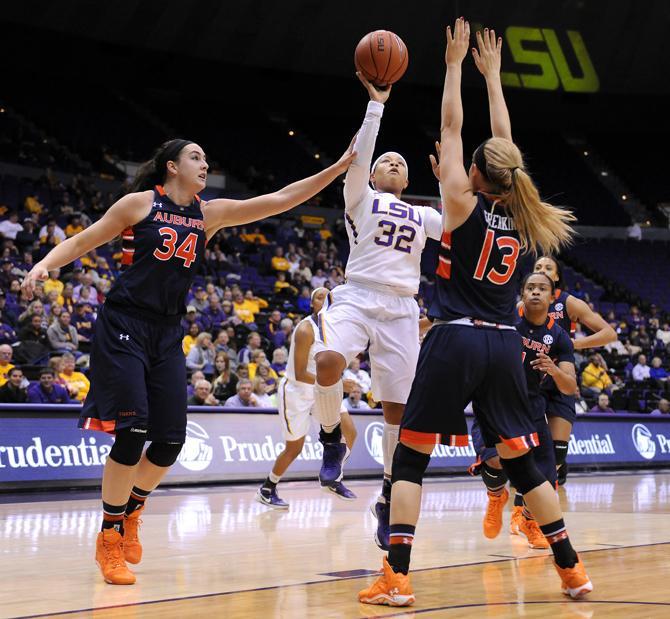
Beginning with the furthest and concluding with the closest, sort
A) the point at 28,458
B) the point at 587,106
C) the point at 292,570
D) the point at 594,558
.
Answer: the point at 587,106, the point at 28,458, the point at 594,558, the point at 292,570

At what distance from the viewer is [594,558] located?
19.0 feet

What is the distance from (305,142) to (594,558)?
26348 mm

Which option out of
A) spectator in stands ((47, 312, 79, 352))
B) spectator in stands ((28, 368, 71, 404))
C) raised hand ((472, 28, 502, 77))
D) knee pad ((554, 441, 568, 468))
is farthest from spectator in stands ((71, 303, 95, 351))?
raised hand ((472, 28, 502, 77))

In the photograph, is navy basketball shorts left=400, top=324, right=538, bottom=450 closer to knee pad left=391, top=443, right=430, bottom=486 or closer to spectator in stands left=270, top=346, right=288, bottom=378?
knee pad left=391, top=443, right=430, bottom=486

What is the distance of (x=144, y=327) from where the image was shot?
4945 millimetres

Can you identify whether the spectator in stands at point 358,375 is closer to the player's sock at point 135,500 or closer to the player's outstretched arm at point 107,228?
the player's sock at point 135,500

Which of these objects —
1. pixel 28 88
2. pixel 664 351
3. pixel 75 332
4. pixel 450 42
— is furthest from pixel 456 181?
pixel 28 88

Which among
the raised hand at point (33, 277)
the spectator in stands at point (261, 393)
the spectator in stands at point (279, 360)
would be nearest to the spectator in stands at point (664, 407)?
the spectator in stands at point (279, 360)

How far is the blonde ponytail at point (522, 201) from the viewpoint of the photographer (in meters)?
4.54

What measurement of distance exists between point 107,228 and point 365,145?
1.53 meters

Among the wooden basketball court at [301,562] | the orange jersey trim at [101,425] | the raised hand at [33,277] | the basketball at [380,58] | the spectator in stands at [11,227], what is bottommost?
the wooden basketball court at [301,562]

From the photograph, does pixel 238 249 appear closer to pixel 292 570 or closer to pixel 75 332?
pixel 75 332

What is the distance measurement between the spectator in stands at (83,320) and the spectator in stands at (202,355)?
1.37 meters

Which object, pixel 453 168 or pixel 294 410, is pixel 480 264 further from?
pixel 294 410
